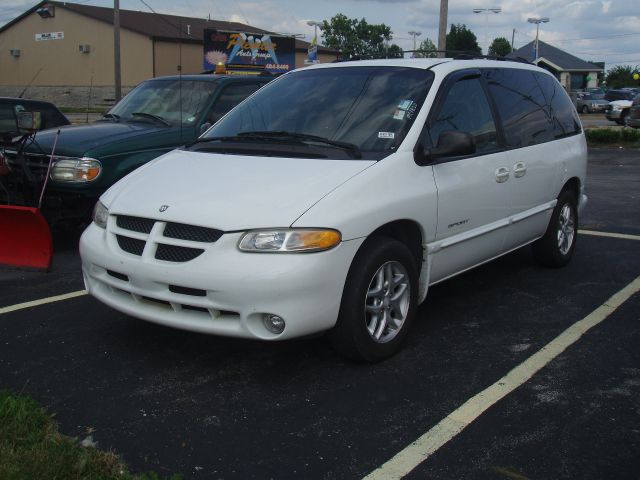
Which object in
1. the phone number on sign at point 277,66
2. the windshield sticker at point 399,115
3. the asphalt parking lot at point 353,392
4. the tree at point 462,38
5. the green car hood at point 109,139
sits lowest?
the asphalt parking lot at point 353,392

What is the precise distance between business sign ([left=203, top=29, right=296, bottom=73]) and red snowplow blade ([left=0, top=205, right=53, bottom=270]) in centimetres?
2251

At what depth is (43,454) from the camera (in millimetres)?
3109

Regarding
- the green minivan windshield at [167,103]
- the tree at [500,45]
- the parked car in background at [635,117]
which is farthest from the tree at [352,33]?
the green minivan windshield at [167,103]

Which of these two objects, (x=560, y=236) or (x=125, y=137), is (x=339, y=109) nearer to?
(x=560, y=236)

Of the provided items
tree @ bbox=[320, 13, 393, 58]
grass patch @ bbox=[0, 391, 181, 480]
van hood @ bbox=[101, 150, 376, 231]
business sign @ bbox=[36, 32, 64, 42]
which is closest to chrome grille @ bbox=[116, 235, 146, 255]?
van hood @ bbox=[101, 150, 376, 231]

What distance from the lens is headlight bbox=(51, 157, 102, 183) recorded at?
273 inches

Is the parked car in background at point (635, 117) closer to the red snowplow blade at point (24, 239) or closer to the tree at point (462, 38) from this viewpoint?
the red snowplow blade at point (24, 239)

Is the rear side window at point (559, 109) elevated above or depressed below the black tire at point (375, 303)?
above

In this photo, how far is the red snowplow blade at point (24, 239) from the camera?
20.4ft

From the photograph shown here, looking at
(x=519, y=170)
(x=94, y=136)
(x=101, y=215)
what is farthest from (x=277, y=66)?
(x=101, y=215)

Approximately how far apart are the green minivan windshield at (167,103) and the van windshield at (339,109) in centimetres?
255

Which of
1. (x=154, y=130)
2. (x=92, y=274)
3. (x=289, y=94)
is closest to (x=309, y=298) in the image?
(x=92, y=274)

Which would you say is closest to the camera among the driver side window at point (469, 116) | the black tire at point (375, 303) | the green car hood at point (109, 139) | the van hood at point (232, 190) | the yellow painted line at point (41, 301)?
the van hood at point (232, 190)

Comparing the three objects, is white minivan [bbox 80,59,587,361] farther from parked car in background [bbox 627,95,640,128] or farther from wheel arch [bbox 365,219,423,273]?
parked car in background [bbox 627,95,640,128]
